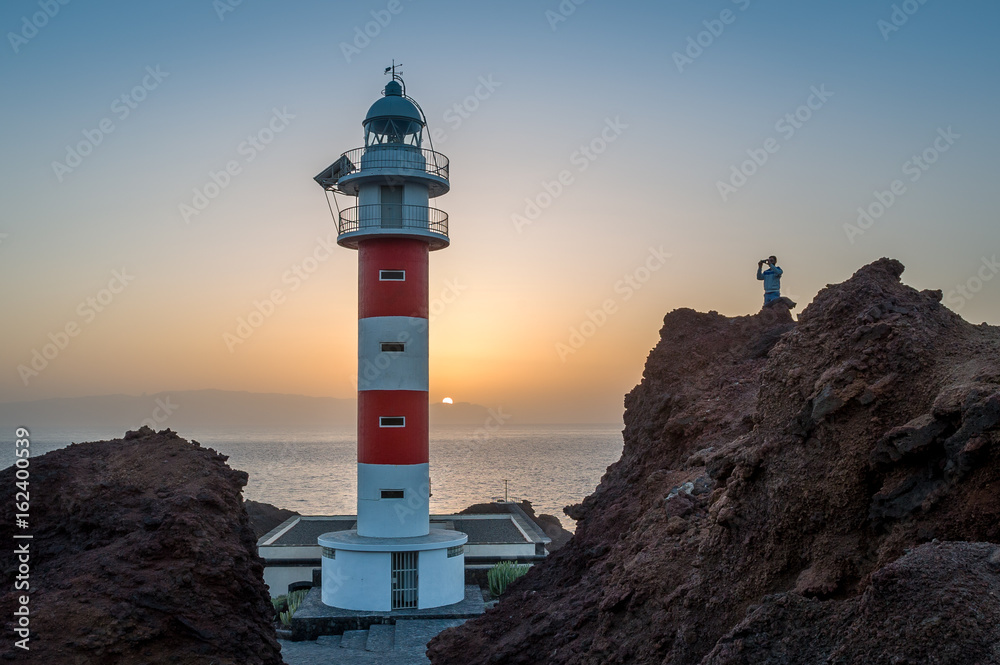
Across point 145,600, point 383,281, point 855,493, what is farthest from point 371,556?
point 855,493

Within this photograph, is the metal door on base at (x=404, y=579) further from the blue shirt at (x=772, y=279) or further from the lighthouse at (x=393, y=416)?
the blue shirt at (x=772, y=279)

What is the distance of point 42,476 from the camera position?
10.2m

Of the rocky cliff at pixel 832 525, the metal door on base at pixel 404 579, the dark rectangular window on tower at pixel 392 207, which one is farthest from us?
the dark rectangular window on tower at pixel 392 207

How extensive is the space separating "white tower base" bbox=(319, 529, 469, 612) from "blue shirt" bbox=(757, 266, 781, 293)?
12.0 metres

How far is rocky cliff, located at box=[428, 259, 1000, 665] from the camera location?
456 centimetres

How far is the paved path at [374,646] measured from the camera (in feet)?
62.1

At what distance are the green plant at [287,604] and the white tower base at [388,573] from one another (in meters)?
0.99

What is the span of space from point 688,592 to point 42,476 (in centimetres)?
756

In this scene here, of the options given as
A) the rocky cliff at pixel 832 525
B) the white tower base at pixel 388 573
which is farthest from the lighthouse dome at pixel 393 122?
the rocky cliff at pixel 832 525

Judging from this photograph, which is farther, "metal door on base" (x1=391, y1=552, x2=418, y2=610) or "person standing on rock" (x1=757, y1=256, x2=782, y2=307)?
"metal door on base" (x1=391, y1=552, x2=418, y2=610)

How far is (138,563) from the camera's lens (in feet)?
30.0

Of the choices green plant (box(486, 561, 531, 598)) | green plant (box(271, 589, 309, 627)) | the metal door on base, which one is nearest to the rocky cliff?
the metal door on base

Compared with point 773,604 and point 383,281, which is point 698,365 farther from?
point 383,281

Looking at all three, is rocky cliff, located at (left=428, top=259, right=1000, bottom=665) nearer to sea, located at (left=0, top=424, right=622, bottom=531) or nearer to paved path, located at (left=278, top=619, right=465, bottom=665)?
paved path, located at (left=278, top=619, right=465, bottom=665)
